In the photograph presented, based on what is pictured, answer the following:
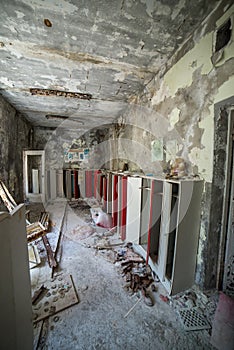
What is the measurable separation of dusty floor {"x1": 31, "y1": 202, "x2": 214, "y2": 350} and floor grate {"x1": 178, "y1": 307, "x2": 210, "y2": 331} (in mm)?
29

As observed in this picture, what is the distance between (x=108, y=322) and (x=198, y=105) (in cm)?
208

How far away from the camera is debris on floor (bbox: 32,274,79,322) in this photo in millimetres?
1267

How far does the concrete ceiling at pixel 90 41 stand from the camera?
3.99 feet

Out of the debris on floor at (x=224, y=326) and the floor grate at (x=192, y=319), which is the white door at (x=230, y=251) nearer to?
the debris on floor at (x=224, y=326)

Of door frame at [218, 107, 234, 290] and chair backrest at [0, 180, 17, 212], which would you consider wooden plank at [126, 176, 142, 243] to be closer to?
door frame at [218, 107, 234, 290]

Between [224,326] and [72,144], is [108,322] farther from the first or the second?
[72,144]

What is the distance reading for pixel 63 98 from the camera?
115 inches

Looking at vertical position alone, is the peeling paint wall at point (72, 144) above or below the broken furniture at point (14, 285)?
above

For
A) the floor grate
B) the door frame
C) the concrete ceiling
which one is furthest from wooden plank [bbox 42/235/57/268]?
the concrete ceiling

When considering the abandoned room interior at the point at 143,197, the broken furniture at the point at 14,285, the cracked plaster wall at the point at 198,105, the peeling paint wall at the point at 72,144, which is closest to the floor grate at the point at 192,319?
the abandoned room interior at the point at 143,197

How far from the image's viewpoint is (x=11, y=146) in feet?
10.7

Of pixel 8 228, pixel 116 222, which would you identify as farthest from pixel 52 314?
pixel 116 222

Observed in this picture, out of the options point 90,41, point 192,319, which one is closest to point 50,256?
point 192,319

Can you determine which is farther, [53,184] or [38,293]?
[53,184]
